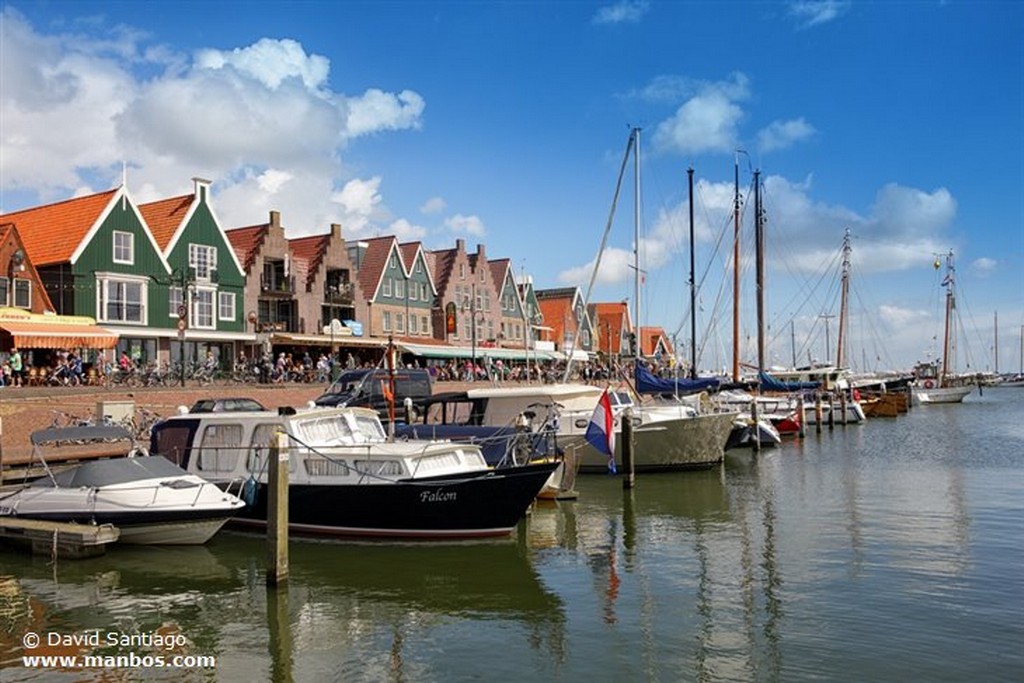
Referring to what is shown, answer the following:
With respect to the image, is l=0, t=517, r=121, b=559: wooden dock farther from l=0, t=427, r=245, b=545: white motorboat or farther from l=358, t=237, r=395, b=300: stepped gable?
l=358, t=237, r=395, b=300: stepped gable

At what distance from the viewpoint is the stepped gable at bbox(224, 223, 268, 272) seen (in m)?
53.9

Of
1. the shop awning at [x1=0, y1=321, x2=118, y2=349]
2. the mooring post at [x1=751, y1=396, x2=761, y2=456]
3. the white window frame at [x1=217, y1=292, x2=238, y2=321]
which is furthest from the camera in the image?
the white window frame at [x1=217, y1=292, x2=238, y2=321]

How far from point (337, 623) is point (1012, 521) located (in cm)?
1840

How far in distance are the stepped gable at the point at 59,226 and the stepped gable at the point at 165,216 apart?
10.8ft

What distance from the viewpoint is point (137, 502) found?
19172 millimetres

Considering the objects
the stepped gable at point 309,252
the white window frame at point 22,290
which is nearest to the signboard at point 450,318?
the stepped gable at point 309,252

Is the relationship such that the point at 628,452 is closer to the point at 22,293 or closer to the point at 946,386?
the point at 22,293

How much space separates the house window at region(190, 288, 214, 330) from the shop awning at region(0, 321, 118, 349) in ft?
29.7

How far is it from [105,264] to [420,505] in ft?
101

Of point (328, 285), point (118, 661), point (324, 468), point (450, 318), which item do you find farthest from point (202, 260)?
point (118, 661)

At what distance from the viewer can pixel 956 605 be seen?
1516 centimetres

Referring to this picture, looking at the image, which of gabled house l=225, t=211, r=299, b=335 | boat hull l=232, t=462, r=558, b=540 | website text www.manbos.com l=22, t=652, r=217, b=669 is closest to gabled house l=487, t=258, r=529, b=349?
gabled house l=225, t=211, r=299, b=335

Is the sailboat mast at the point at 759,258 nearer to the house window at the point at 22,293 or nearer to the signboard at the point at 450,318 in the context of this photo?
the signboard at the point at 450,318

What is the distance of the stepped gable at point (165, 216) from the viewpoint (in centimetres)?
4775
